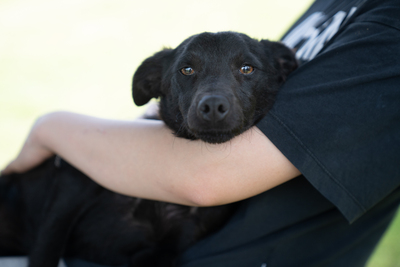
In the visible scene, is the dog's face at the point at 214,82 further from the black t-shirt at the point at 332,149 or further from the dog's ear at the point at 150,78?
the black t-shirt at the point at 332,149

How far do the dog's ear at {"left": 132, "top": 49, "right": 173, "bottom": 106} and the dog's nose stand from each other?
651mm

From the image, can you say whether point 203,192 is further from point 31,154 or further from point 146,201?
point 31,154

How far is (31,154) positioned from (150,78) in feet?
2.54

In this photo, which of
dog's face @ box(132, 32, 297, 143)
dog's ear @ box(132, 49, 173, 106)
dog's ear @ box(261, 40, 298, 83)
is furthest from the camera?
dog's ear @ box(132, 49, 173, 106)

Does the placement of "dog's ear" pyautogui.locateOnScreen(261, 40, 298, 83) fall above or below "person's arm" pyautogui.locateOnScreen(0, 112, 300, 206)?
above

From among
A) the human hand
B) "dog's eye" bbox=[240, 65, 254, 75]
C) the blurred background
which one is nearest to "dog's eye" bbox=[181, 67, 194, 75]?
"dog's eye" bbox=[240, 65, 254, 75]

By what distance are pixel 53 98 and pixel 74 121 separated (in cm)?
497

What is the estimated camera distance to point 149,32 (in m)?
8.33

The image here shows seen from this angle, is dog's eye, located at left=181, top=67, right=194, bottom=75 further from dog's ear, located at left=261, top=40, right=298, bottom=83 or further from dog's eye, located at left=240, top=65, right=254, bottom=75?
dog's ear, located at left=261, top=40, right=298, bottom=83

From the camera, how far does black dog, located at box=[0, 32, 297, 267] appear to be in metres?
1.60

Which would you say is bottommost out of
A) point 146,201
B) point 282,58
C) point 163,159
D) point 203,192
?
point 146,201

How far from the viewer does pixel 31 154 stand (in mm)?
1766

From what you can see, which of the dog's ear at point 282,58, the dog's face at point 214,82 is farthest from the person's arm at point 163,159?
the dog's ear at point 282,58

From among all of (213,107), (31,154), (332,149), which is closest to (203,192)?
(213,107)
